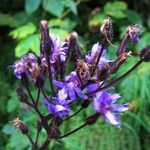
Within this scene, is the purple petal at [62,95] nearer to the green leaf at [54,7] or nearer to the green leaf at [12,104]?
the green leaf at [12,104]

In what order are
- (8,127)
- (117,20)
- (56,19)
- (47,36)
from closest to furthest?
(47,36) < (8,127) < (56,19) < (117,20)

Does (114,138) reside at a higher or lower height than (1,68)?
lower

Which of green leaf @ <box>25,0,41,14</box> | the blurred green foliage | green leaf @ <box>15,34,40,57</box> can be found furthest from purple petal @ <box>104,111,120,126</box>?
green leaf @ <box>25,0,41,14</box>

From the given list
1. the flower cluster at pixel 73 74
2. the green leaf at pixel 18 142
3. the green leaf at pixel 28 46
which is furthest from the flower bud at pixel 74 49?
the green leaf at pixel 28 46

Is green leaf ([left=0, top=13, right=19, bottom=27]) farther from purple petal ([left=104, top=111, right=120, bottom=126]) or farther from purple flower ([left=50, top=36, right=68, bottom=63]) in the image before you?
purple petal ([left=104, top=111, right=120, bottom=126])

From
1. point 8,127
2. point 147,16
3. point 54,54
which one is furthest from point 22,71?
point 147,16

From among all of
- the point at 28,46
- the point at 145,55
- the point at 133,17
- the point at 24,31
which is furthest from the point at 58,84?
the point at 133,17

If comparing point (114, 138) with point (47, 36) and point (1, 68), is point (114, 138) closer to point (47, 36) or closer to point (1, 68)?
point (1, 68)

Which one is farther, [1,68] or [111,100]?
[1,68]
